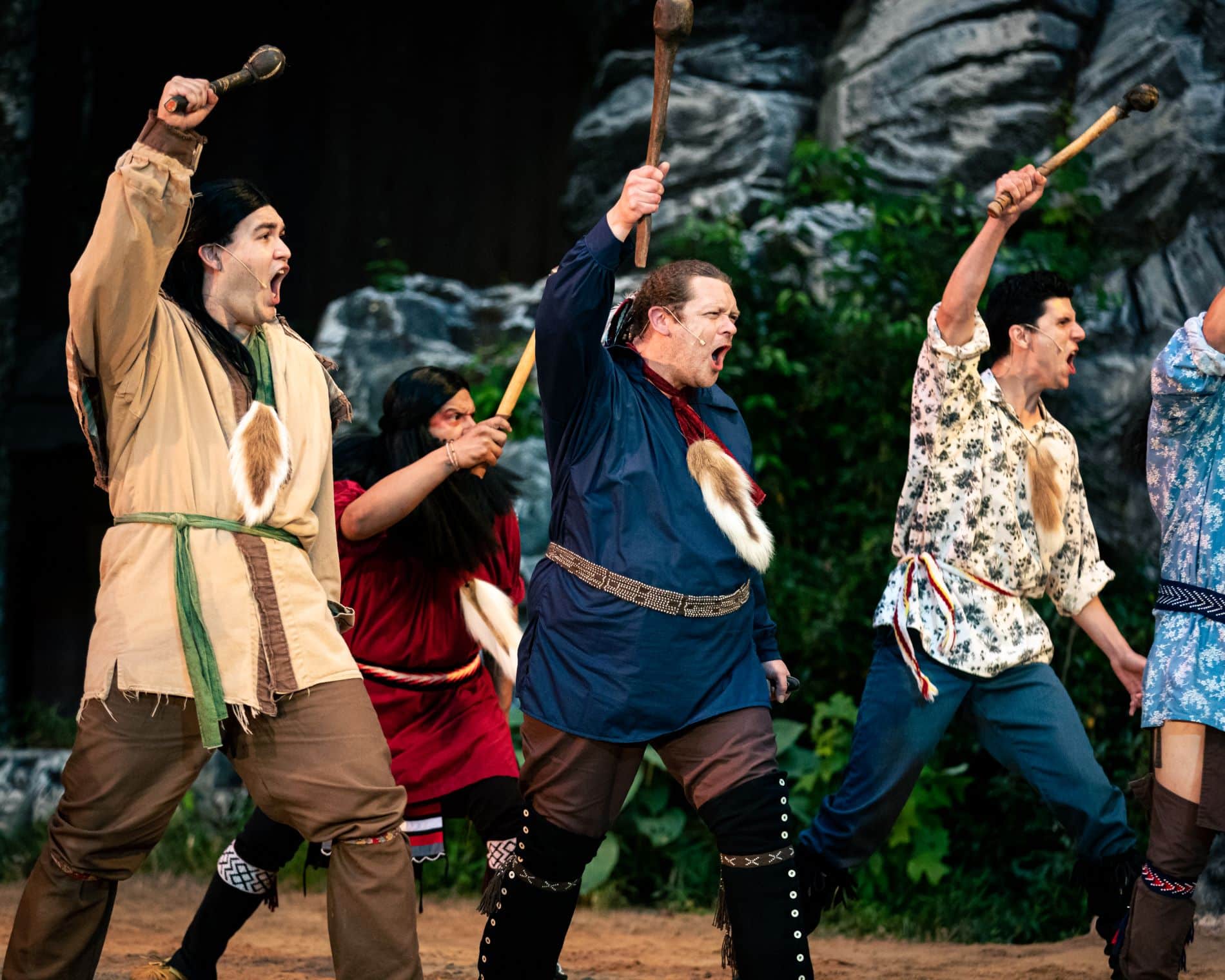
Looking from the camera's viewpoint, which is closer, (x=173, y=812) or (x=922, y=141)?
(x=173, y=812)

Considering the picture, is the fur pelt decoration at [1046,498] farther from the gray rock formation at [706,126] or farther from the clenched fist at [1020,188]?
the gray rock formation at [706,126]

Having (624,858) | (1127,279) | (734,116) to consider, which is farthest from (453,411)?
(734,116)

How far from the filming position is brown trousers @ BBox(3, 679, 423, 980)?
2629 millimetres

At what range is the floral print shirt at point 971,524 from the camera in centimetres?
355

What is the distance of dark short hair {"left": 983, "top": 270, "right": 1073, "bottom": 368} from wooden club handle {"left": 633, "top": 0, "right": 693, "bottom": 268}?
1253mm

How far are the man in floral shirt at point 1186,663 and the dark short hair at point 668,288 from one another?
3.48 ft

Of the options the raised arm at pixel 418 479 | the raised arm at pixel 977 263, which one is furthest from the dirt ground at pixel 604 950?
the raised arm at pixel 977 263

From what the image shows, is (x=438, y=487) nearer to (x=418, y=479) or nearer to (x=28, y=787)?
(x=418, y=479)

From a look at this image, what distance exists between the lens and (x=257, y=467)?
273 centimetres

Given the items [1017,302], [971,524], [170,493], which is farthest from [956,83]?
[170,493]

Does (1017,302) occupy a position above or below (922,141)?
below

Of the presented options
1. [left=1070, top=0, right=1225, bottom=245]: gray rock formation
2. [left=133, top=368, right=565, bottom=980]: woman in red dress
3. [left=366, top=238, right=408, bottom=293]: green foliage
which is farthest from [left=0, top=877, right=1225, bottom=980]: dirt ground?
[left=366, top=238, right=408, bottom=293]: green foliage

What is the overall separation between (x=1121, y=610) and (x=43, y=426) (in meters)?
5.74

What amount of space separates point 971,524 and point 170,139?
85.4 inches
